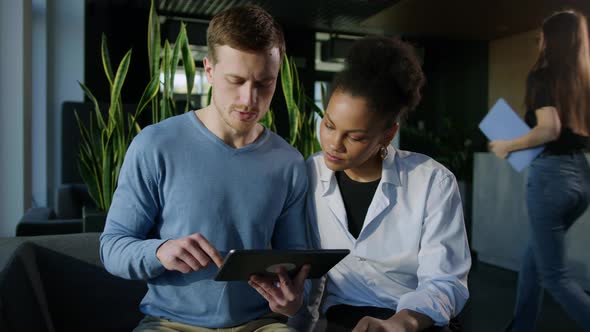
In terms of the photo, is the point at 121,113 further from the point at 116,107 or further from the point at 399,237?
the point at 399,237

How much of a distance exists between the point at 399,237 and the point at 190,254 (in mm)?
512

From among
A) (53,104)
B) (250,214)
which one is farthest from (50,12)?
(250,214)

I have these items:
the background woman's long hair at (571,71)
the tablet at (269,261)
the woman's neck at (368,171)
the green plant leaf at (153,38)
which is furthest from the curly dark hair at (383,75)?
the background woman's long hair at (571,71)

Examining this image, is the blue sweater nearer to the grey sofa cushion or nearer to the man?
the man

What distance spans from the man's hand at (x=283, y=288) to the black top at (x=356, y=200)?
261mm

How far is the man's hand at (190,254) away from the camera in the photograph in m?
1.03

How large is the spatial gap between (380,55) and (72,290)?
1090 millimetres

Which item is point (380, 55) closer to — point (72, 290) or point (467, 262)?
point (467, 262)

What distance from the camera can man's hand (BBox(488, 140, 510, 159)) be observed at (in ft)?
10.9

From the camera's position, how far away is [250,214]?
1278mm

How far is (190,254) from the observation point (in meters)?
1.05

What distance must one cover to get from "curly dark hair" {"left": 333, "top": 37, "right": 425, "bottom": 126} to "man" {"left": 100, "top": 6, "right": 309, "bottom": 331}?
19 cm

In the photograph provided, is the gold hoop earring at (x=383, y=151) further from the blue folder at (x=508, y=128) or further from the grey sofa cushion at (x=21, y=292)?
the blue folder at (x=508, y=128)

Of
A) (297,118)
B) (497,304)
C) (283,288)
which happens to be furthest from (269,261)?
(497,304)
